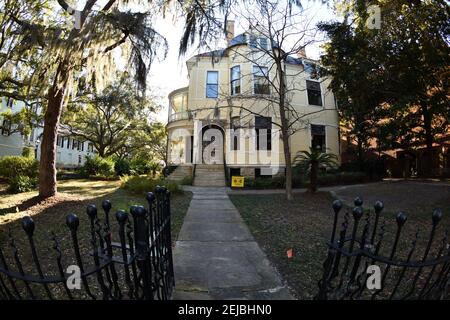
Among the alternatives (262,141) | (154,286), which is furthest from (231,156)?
(154,286)

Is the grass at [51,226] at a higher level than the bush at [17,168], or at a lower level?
lower

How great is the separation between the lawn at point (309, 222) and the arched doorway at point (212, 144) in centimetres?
942

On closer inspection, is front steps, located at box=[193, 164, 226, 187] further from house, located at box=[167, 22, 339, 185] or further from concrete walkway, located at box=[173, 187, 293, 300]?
concrete walkway, located at box=[173, 187, 293, 300]

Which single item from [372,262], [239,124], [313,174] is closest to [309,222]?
[313,174]

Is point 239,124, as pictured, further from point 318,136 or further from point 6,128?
point 6,128

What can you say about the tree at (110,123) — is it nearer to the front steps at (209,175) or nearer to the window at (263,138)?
the front steps at (209,175)

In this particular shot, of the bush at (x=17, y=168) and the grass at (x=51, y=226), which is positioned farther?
the bush at (x=17, y=168)

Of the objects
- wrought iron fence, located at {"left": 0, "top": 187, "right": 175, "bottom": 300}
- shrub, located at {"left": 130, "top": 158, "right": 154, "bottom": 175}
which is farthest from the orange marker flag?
shrub, located at {"left": 130, "top": 158, "right": 154, "bottom": 175}

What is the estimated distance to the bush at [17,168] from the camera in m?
15.1

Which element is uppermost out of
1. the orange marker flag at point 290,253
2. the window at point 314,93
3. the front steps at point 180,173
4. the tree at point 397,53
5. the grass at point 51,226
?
the window at point 314,93

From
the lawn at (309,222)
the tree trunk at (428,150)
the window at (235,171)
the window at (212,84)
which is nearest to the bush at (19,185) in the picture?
the lawn at (309,222)

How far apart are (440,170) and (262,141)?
461 inches

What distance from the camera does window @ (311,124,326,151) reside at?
20.9 metres
